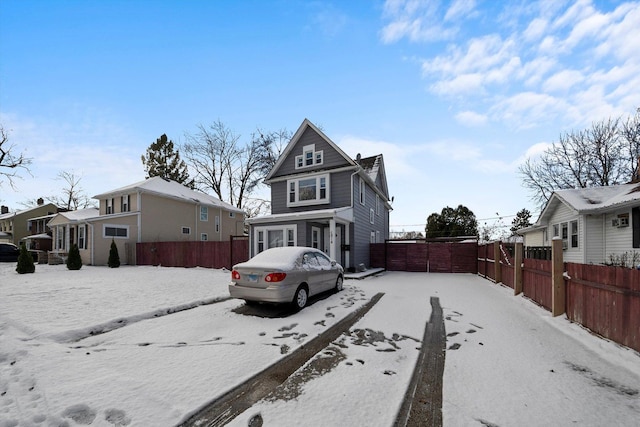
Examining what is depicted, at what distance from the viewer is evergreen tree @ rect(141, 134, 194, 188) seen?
34531 millimetres

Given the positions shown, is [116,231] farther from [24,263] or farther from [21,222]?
[21,222]

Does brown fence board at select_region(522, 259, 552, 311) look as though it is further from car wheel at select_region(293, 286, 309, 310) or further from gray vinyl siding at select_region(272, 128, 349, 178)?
gray vinyl siding at select_region(272, 128, 349, 178)

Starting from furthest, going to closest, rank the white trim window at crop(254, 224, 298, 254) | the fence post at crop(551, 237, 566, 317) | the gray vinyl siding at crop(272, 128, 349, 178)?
the gray vinyl siding at crop(272, 128, 349, 178) → the white trim window at crop(254, 224, 298, 254) → the fence post at crop(551, 237, 566, 317)

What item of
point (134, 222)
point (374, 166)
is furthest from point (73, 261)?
point (374, 166)

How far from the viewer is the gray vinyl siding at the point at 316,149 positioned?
15.6m

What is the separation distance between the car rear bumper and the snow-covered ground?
16.2 inches

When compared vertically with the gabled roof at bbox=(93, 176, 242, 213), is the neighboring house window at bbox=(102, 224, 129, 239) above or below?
below

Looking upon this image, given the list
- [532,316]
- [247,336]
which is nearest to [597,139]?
[532,316]

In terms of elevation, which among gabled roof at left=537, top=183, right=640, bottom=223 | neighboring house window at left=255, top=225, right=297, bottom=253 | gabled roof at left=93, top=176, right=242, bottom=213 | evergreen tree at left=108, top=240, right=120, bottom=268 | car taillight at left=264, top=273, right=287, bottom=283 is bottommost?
evergreen tree at left=108, top=240, right=120, bottom=268

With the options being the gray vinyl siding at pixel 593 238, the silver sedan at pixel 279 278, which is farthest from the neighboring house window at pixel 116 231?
the gray vinyl siding at pixel 593 238

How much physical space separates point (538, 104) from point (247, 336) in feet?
45.9

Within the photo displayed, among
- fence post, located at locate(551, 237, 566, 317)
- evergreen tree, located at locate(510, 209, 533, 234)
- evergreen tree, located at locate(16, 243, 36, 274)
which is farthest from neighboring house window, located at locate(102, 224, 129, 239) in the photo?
evergreen tree, located at locate(510, 209, 533, 234)

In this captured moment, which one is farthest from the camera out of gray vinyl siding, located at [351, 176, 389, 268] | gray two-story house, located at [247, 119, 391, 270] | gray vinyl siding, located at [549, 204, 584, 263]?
gray vinyl siding, located at [351, 176, 389, 268]

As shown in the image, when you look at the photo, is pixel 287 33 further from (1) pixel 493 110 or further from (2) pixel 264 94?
(1) pixel 493 110
